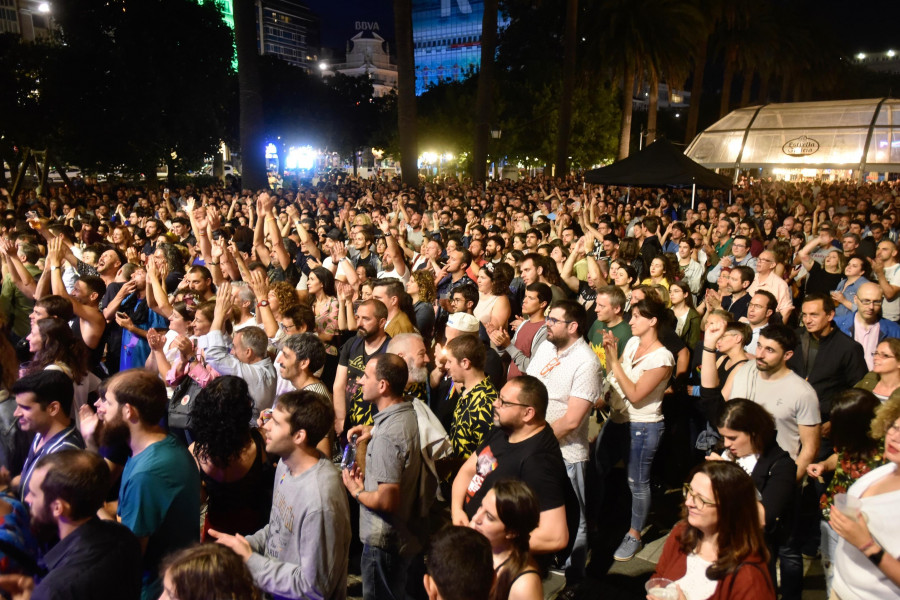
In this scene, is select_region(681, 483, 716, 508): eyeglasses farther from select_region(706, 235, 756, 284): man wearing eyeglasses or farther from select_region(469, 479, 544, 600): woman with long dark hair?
select_region(706, 235, 756, 284): man wearing eyeglasses

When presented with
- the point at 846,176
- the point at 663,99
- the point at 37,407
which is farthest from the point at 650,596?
the point at 663,99

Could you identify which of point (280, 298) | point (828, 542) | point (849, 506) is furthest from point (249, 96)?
point (849, 506)

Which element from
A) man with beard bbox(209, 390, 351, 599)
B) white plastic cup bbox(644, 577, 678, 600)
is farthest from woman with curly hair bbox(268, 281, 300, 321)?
white plastic cup bbox(644, 577, 678, 600)

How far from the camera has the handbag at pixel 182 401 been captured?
426 cm

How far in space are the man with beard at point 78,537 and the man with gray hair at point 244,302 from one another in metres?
2.68

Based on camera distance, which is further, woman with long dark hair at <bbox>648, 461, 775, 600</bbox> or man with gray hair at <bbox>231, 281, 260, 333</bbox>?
man with gray hair at <bbox>231, 281, 260, 333</bbox>

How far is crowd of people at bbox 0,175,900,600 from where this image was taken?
2.60 meters

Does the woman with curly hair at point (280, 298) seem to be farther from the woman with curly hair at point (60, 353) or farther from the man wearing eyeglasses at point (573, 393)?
the man wearing eyeglasses at point (573, 393)

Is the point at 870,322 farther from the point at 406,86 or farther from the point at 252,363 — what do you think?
the point at 406,86

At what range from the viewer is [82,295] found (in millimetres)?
5895

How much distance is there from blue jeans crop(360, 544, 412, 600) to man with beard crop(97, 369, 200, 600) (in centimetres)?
84

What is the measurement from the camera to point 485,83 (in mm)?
25406

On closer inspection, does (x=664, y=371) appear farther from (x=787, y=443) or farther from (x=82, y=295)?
(x=82, y=295)

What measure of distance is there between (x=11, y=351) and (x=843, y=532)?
4.75 metres
